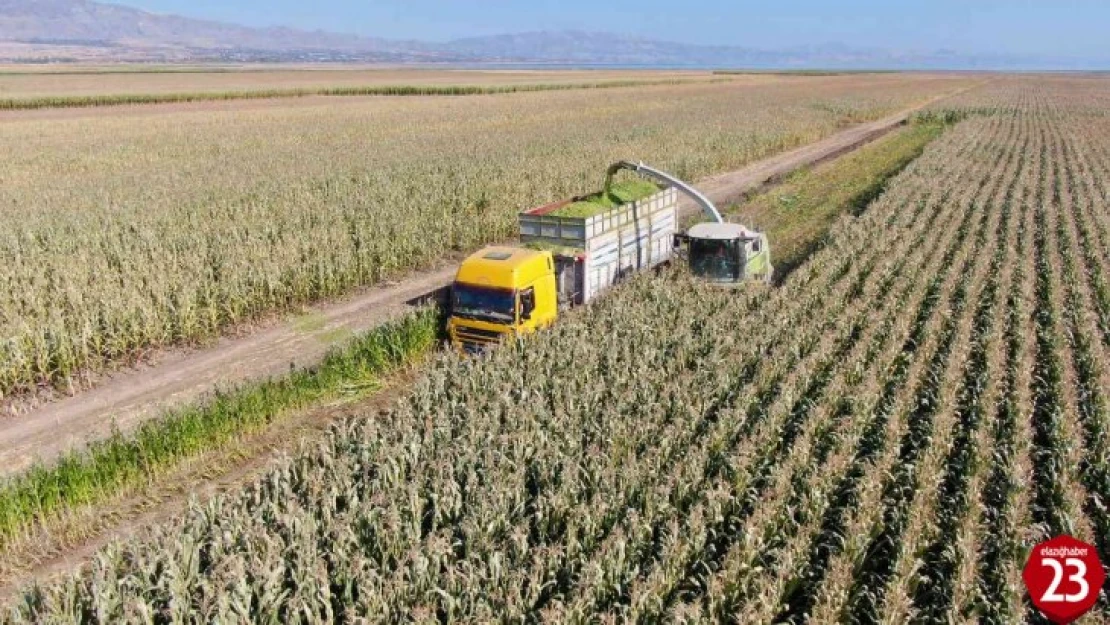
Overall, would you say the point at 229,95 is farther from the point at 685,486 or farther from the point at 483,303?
the point at 685,486

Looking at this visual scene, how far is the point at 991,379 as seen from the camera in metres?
12.2

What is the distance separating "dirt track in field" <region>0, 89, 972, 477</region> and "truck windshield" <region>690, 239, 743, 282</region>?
22.2ft

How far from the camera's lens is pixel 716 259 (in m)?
17.2

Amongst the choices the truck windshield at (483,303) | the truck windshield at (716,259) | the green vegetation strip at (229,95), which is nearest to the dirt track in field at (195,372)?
the truck windshield at (483,303)

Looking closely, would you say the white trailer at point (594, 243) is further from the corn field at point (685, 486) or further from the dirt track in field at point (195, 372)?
the dirt track in field at point (195, 372)

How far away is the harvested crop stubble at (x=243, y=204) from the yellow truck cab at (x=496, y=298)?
19.1 ft

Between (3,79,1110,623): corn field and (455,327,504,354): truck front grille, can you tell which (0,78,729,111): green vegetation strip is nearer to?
(455,327,504,354): truck front grille

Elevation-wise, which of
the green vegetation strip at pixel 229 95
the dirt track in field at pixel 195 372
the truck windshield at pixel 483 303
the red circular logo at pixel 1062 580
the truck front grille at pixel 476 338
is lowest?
the dirt track in field at pixel 195 372

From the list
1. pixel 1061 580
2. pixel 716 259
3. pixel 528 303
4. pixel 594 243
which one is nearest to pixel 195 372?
pixel 528 303

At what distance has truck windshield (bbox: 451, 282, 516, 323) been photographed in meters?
13.8

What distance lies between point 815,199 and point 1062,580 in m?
24.5

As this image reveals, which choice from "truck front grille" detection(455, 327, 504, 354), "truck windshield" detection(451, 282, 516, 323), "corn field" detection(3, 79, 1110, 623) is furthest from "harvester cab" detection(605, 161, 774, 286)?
"truck front grille" detection(455, 327, 504, 354)

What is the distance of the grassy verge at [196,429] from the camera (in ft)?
32.9

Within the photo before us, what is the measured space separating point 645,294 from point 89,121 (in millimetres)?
50968
